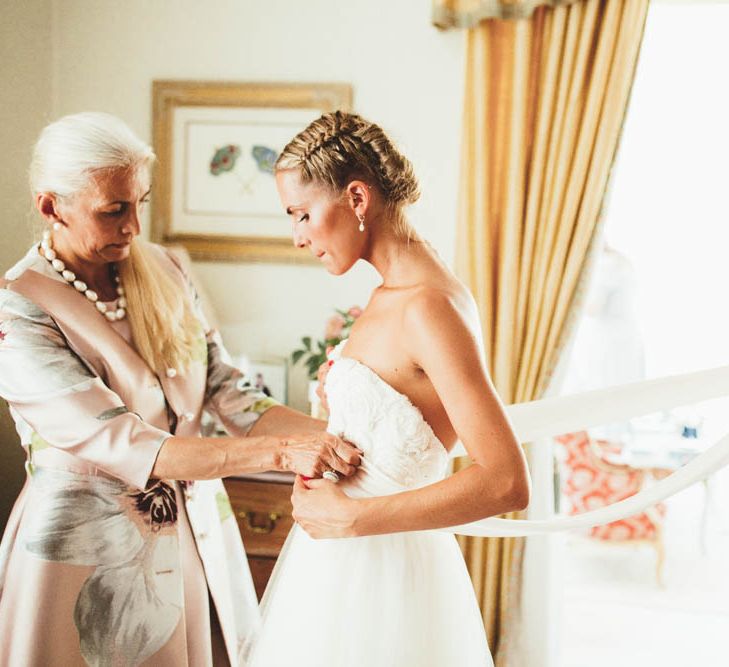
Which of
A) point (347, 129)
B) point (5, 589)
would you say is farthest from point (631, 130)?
point (5, 589)

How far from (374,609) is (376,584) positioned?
4 cm

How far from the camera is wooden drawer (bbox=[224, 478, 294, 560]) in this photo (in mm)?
3012

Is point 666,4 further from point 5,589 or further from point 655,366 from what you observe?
point 5,589

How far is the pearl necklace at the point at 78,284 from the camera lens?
74.6 inches

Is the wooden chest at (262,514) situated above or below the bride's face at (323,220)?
below

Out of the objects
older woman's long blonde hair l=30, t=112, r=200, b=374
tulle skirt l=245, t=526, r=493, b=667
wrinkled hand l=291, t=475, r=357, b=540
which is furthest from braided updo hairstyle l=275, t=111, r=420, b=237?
tulle skirt l=245, t=526, r=493, b=667

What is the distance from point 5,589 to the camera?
1888mm

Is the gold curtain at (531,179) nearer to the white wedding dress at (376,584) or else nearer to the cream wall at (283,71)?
the cream wall at (283,71)

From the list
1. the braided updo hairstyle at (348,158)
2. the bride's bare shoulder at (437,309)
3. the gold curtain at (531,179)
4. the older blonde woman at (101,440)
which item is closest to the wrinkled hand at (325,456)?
the older blonde woman at (101,440)

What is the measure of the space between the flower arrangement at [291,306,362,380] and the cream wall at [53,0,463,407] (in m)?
0.11

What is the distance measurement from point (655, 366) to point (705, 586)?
4.12ft

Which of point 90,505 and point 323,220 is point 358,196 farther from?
point 90,505

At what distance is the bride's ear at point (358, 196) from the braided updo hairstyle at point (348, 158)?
0.06 ft

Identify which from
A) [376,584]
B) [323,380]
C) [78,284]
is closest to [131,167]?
[78,284]
